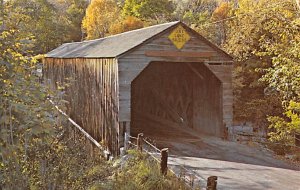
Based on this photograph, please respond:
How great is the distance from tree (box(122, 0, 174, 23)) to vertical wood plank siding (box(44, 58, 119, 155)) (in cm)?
1933

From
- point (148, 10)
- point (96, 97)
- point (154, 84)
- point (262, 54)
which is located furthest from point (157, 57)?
point (148, 10)

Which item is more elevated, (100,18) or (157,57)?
(100,18)

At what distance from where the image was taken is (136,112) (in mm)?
19016

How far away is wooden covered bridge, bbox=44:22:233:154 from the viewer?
11641 mm

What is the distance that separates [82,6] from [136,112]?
31295 mm

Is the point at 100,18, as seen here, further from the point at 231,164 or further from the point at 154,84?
the point at 231,164

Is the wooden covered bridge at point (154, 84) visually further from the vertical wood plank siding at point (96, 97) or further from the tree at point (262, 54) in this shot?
the tree at point (262, 54)

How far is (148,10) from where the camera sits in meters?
36.2

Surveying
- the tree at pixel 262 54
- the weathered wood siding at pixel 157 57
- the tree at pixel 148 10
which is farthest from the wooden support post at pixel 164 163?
the tree at pixel 148 10

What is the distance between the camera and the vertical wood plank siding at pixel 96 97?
1197cm

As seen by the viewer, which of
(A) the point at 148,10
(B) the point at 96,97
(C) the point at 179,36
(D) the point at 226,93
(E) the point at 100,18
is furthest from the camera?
(A) the point at 148,10

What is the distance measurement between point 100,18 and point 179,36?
23559 millimetres

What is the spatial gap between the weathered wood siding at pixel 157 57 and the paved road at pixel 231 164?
160 cm

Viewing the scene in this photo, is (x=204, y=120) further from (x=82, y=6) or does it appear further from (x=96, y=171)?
(x=82, y=6)
